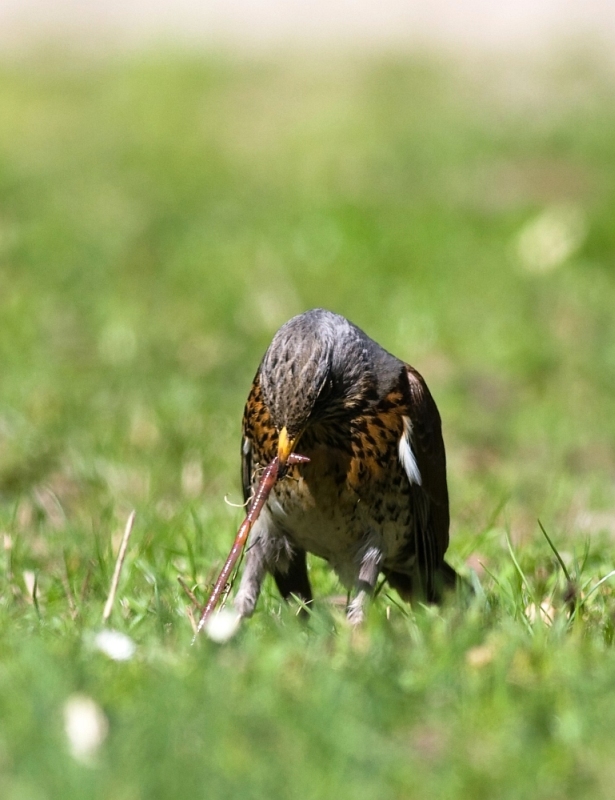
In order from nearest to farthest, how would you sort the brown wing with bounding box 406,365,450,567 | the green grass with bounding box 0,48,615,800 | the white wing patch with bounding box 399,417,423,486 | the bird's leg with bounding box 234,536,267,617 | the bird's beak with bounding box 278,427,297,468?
the green grass with bounding box 0,48,615,800
the bird's beak with bounding box 278,427,297,468
the bird's leg with bounding box 234,536,267,617
the white wing patch with bounding box 399,417,423,486
the brown wing with bounding box 406,365,450,567

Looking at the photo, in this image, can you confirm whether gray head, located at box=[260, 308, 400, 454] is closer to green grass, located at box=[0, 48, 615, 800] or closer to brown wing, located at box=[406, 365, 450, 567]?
brown wing, located at box=[406, 365, 450, 567]

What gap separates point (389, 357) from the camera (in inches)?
211

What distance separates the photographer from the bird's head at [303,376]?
15.3ft

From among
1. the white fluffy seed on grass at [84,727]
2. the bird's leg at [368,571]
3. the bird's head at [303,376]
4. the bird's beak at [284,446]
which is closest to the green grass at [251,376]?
the white fluffy seed on grass at [84,727]

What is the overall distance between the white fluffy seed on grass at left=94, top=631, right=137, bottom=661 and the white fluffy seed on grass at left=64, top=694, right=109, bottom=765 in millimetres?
348

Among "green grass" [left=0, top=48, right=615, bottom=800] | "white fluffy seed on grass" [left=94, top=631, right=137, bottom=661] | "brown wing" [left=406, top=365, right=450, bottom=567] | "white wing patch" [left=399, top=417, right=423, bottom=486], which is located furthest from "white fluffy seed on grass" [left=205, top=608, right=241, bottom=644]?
"brown wing" [left=406, top=365, right=450, bottom=567]

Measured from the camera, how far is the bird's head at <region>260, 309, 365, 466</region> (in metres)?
4.65

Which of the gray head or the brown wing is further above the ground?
the gray head

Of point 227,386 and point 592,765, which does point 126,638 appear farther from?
point 227,386

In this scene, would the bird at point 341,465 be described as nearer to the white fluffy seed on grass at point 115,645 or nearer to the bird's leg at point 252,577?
the bird's leg at point 252,577

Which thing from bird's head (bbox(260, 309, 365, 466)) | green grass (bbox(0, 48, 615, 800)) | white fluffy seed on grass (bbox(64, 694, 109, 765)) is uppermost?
bird's head (bbox(260, 309, 365, 466))

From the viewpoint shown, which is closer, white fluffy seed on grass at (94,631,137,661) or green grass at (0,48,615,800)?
green grass at (0,48,615,800)

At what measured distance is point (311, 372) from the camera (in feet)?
15.3

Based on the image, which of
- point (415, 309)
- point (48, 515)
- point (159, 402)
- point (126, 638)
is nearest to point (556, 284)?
point (415, 309)
